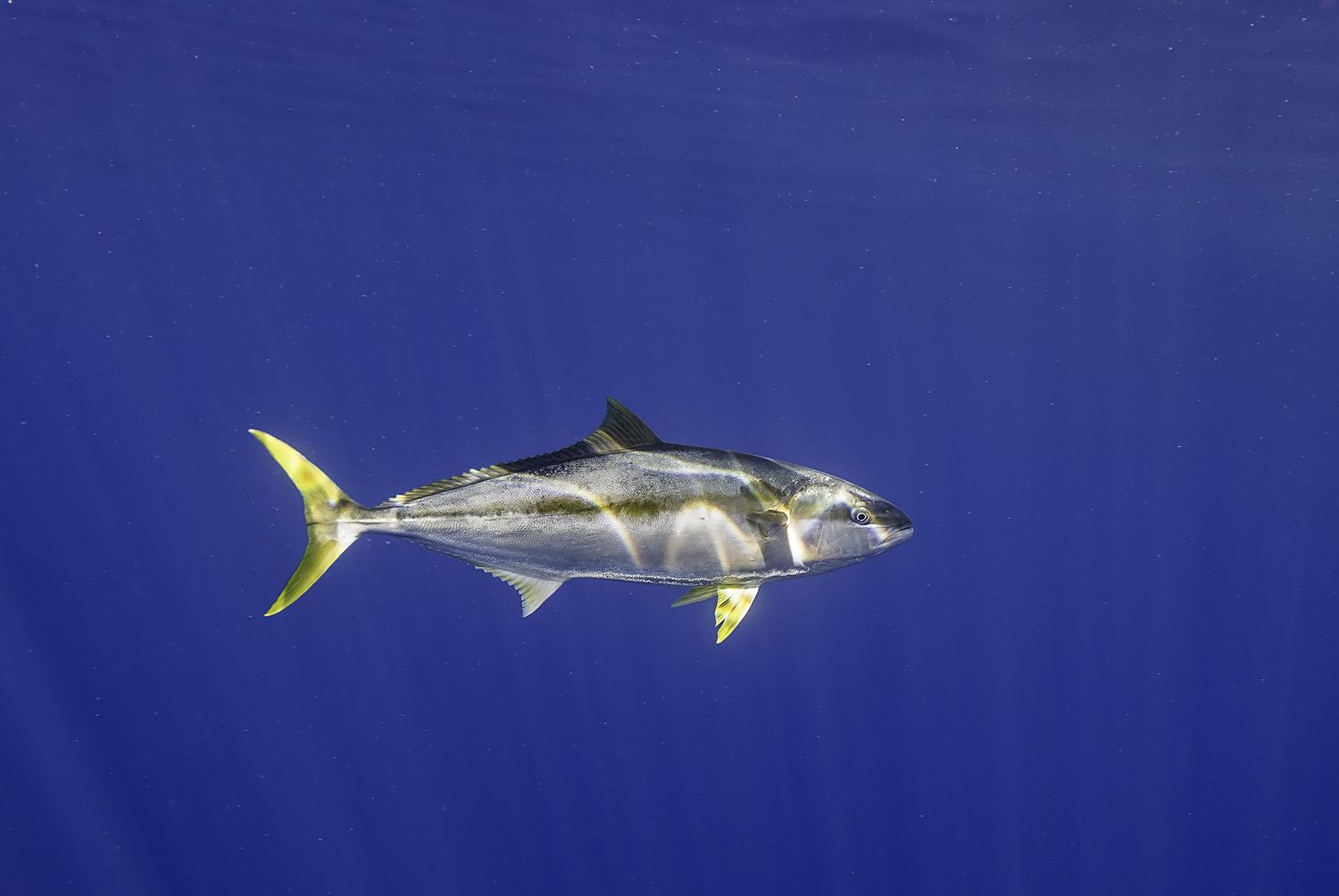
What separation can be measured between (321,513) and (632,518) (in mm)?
1191

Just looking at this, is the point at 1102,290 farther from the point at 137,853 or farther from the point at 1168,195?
the point at 137,853

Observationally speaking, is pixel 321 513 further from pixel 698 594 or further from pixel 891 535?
pixel 891 535

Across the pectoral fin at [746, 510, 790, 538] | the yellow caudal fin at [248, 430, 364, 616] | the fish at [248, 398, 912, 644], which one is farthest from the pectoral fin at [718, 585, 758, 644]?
the yellow caudal fin at [248, 430, 364, 616]

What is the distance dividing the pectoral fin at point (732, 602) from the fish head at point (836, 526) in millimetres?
233

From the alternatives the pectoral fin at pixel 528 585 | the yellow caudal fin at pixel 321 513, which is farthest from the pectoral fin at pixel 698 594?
the yellow caudal fin at pixel 321 513

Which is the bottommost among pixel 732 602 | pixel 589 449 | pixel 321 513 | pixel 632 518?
pixel 732 602

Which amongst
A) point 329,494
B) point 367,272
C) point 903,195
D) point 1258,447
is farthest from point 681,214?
point 1258,447

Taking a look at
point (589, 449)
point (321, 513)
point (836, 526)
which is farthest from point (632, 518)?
point (321, 513)

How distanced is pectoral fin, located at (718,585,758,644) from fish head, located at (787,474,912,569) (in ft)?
0.76

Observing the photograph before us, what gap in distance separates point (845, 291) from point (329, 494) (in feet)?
103

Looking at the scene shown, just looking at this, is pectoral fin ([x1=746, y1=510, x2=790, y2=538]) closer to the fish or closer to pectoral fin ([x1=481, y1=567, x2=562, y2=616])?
the fish

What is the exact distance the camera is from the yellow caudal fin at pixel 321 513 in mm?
3402

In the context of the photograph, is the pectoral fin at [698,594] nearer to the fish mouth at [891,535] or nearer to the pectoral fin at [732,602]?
the pectoral fin at [732,602]

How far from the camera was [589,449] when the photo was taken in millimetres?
3459
